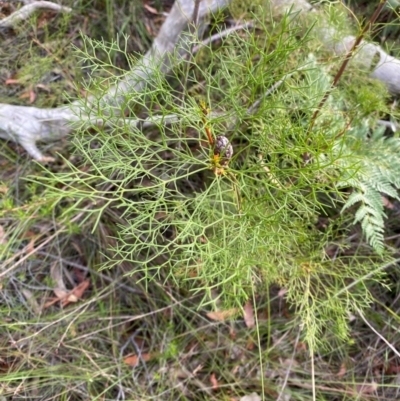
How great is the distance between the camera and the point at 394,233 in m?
2.55

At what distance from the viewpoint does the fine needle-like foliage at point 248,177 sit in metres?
1.46

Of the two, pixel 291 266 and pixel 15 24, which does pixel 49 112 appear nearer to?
pixel 15 24

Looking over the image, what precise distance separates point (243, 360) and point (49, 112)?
181 cm

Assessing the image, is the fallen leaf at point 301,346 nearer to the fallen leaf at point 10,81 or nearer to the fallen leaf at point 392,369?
the fallen leaf at point 392,369

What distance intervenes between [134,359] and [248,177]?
1396 mm

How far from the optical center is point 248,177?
1.62 metres

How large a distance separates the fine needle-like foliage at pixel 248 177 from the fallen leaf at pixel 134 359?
46 cm

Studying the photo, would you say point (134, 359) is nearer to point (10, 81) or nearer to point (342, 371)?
point (342, 371)

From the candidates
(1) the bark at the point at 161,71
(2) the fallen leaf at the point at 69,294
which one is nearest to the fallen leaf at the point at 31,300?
(2) the fallen leaf at the point at 69,294

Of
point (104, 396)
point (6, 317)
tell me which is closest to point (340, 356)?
point (104, 396)

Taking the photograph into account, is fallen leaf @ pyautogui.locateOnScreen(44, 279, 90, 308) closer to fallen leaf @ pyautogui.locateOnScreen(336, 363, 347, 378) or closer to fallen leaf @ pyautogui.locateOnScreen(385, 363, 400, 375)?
fallen leaf @ pyautogui.locateOnScreen(336, 363, 347, 378)

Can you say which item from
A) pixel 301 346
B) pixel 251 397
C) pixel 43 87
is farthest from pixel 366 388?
pixel 43 87

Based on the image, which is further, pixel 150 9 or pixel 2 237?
pixel 150 9

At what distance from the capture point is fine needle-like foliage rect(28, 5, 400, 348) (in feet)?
4.79
